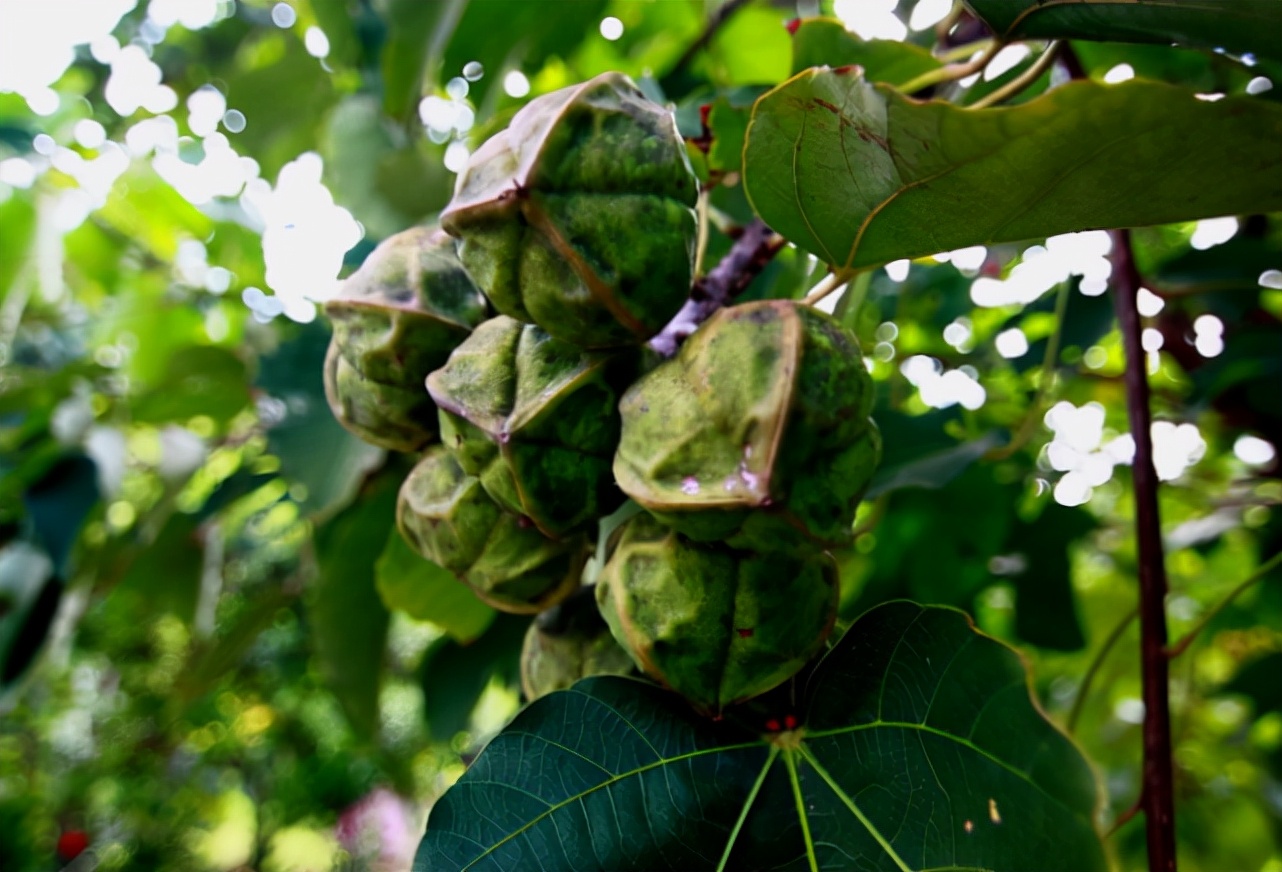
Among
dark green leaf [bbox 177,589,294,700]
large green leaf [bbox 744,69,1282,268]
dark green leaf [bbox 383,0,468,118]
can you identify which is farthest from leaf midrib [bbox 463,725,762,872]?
dark green leaf [bbox 177,589,294,700]

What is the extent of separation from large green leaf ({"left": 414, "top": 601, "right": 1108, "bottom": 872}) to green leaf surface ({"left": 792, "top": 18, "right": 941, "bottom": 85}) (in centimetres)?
76

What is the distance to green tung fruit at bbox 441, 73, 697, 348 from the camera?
0.88 metres

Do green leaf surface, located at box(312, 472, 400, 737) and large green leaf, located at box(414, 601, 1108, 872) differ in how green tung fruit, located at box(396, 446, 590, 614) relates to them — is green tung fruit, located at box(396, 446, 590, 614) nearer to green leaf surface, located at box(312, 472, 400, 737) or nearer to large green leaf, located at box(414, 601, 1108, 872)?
large green leaf, located at box(414, 601, 1108, 872)

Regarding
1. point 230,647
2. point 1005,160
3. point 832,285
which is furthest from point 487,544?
point 230,647

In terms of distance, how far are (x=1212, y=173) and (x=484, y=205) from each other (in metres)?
0.67

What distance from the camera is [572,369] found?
0.96 meters

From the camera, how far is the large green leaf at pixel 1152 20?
31.6 inches

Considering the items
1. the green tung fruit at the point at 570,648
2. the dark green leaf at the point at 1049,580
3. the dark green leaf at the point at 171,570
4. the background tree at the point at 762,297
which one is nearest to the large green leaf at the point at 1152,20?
the background tree at the point at 762,297

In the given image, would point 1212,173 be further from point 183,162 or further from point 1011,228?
point 183,162

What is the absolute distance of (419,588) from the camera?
1613 millimetres

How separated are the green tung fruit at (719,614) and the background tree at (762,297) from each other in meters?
0.13

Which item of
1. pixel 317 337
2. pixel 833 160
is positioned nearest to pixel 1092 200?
pixel 833 160

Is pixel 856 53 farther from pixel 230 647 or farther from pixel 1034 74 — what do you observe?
pixel 230 647

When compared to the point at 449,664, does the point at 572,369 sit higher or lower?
higher
